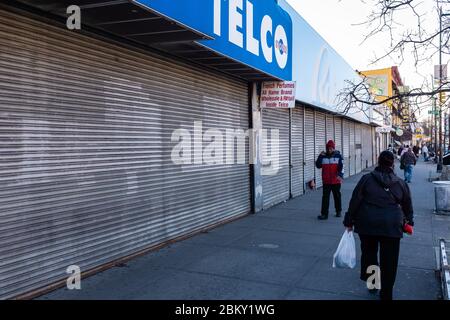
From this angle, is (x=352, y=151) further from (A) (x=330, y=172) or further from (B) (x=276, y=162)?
(A) (x=330, y=172)

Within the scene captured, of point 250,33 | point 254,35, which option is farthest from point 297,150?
point 250,33

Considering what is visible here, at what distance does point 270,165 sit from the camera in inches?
479

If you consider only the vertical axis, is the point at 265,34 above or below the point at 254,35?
above

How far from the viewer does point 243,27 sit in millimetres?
8352

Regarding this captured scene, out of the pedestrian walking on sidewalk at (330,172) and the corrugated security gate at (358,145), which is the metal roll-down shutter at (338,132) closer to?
the corrugated security gate at (358,145)

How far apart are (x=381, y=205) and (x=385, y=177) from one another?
12.6 inches

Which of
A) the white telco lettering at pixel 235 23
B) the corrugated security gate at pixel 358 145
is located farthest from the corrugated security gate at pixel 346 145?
the white telco lettering at pixel 235 23

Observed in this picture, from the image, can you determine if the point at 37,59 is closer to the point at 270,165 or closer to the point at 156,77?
the point at 156,77

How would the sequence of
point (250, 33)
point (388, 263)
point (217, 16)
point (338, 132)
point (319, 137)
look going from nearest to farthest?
1. point (388, 263)
2. point (217, 16)
3. point (250, 33)
4. point (319, 137)
5. point (338, 132)

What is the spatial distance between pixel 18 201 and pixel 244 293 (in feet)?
8.85

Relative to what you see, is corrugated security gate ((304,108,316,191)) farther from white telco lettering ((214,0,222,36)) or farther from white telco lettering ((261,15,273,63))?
white telco lettering ((214,0,222,36))

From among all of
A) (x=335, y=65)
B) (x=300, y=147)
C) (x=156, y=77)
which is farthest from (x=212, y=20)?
(x=335, y=65)

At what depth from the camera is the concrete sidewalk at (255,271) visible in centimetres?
525

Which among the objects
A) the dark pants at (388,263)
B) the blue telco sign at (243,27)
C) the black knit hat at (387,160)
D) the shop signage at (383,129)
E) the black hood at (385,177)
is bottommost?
the dark pants at (388,263)
